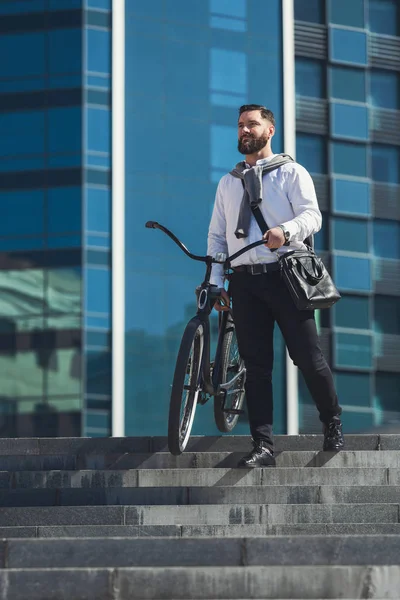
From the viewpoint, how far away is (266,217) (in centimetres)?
842

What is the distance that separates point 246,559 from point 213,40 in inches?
1610

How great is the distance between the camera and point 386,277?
46.1m

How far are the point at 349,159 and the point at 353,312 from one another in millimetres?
5191

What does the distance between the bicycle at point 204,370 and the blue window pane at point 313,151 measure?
3713cm

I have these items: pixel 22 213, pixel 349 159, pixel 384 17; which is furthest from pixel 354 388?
pixel 384 17

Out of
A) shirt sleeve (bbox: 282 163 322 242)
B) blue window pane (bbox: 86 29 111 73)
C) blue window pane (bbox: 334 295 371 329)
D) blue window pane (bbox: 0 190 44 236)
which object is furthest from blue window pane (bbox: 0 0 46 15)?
shirt sleeve (bbox: 282 163 322 242)

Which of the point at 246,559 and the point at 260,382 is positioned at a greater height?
the point at 260,382

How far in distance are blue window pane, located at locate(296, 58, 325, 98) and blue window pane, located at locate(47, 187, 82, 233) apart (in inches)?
358

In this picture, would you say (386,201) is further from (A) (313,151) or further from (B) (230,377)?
(B) (230,377)

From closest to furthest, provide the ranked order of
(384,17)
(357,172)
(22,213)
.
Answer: (22,213) → (357,172) → (384,17)

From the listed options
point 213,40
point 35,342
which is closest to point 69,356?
point 35,342

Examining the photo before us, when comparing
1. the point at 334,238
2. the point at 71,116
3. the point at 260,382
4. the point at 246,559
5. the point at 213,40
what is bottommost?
the point at 246,559

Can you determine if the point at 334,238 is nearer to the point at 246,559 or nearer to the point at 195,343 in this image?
the point at 195,343

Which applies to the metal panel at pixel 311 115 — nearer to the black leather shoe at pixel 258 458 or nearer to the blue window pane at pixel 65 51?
the blue window pane at pixel 65 51
